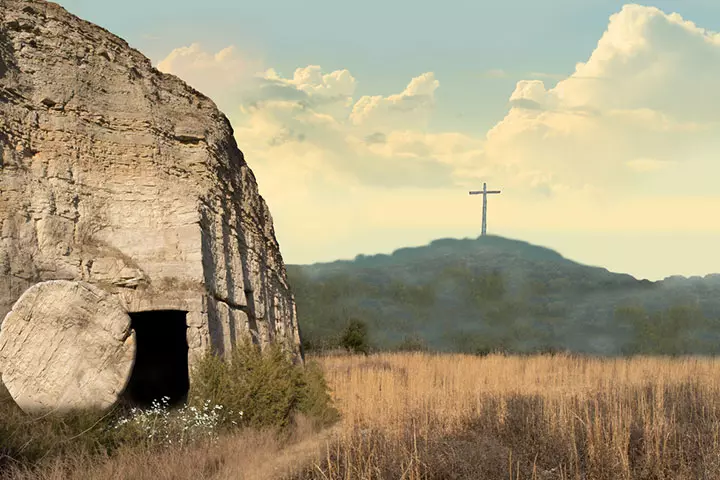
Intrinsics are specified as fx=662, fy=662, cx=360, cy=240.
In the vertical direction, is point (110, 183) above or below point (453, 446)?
above

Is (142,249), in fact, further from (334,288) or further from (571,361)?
(334,288)

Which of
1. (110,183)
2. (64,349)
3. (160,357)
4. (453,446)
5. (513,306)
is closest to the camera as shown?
(453,446)

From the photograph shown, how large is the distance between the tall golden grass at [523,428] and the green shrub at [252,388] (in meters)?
1.05

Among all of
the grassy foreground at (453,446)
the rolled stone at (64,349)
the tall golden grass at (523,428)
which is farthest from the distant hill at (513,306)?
the rolled stone at (64,349)

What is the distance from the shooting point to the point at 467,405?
11742 millimetres

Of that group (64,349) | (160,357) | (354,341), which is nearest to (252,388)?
(64,349)

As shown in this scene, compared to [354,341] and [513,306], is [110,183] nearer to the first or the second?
[354,341]

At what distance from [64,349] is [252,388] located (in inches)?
115

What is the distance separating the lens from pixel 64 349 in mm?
9320

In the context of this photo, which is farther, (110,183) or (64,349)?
(110,183)

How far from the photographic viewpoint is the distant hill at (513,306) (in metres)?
43.9

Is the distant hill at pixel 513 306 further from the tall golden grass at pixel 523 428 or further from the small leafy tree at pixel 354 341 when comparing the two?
the tall golden grass at pixel 523 428

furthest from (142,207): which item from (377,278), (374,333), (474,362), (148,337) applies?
(377,278)

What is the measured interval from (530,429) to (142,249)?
7117mm
